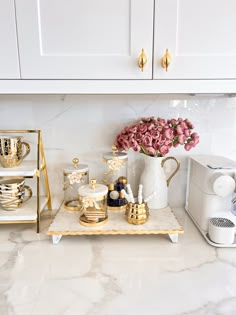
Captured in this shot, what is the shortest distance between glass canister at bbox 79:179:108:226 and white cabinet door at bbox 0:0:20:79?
17.9 inches

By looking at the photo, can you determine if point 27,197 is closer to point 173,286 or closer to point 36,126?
point 36,126

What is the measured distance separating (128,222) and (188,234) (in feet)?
0.78

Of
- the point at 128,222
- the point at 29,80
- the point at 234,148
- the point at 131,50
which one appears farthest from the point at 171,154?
the point at 29,80

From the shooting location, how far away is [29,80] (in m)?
0.85

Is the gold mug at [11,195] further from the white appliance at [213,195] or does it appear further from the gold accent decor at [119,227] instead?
Answer: the white appliance at [213,195]

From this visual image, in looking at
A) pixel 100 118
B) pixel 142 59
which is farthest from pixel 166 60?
pixel 100 118

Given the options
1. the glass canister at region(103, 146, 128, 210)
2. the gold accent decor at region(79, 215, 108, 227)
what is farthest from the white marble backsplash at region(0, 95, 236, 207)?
the gold accent decor at region(79, 215, 108, 227)

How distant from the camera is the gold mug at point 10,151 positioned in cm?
101

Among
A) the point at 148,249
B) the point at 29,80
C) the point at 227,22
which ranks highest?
the point at 227,22

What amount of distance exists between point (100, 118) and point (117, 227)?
0.49 meters

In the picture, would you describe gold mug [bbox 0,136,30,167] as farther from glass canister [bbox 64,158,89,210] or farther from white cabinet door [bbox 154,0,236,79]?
white cabinet door [bbox 154,0,236,79]

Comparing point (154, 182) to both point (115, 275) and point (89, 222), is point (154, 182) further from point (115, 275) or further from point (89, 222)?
point (115, 275)

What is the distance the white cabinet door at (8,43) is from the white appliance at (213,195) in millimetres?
748

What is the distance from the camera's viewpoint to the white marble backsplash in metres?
1.16
